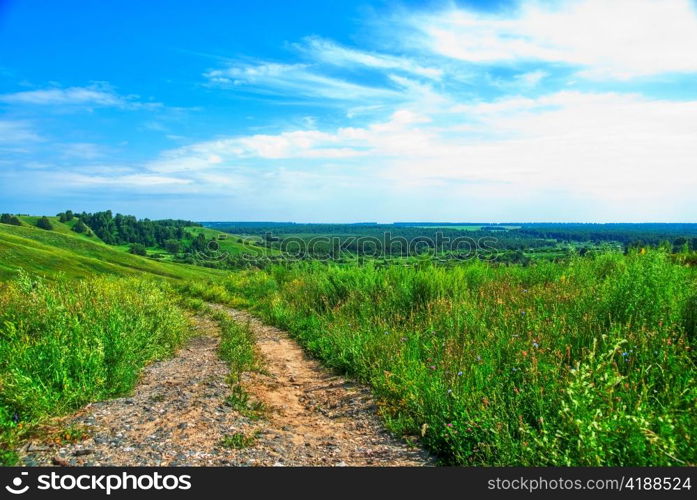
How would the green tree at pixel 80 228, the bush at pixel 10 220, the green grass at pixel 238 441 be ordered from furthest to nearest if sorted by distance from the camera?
1. the green tree at pixel 80 228
2. the bush at pixel 10 220
3. the green grass at pixel 238 441

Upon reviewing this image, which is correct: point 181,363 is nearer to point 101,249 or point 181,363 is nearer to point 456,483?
point 456,483

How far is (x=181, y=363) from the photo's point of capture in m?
8.34

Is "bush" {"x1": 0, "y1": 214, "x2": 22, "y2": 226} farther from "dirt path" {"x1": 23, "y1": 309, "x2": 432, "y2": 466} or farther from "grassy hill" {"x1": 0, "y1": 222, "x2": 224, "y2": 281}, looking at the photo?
"dirt path" {"x1": 23, "y1": 309, "x2": 432, "y2": 466}

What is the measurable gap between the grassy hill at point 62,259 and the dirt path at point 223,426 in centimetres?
2501

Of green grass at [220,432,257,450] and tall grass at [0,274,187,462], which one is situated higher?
tall grass at [0,274,187,462]

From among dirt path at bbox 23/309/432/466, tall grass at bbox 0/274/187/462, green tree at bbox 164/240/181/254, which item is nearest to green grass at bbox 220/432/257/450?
dirt path at bbox 23/309/432/466

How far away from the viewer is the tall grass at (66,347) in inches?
198

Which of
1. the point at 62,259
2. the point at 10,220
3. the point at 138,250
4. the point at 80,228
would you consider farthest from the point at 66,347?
the point at 80,228

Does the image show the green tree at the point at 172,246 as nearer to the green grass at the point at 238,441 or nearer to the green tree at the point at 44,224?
the green tree at the point at 44,224

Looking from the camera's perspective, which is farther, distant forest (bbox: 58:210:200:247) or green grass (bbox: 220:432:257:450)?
distant forest (bbox: 58:210:200:247)

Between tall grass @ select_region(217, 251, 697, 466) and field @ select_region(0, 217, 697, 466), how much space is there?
26mm

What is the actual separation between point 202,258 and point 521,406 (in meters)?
130

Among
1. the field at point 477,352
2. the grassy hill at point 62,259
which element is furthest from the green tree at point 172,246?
the field at point 477,352

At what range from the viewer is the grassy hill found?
52.8m
